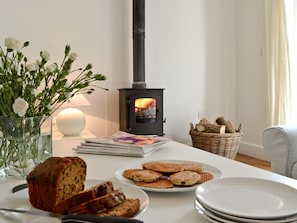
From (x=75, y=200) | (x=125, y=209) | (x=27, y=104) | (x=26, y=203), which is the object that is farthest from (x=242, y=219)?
(x=27, y=104)

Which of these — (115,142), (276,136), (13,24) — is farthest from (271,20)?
(115,142)

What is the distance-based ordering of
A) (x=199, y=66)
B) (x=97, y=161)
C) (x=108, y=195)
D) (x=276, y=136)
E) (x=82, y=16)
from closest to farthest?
(x=108, y=195)
(x=97, y=161)
(x=276, y=136)
(x=82, y=16)
(x=199, y=66)

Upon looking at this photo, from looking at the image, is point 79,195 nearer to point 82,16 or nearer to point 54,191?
point 54,191

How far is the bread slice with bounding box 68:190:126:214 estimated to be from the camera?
654 mm

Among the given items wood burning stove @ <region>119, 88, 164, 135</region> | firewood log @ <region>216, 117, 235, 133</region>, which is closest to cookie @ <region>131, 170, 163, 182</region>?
wood burning stove @ <region>119, 88, 164, 135</region>

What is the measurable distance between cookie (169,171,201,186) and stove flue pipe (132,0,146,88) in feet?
9.06

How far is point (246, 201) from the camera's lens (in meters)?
0.71

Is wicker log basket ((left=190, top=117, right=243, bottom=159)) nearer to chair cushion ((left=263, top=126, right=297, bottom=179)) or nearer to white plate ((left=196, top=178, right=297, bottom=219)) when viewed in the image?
chair cushion ((left=263, top=126, right=297, bottom=179))

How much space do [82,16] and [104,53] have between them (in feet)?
1.45

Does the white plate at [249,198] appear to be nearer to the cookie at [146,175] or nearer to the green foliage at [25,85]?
the cookie at [146,175]

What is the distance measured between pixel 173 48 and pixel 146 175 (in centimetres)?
332

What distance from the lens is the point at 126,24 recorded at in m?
3.78

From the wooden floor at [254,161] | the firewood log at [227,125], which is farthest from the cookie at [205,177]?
the wooden floor at [254,161]

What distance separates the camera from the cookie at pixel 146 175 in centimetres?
86
